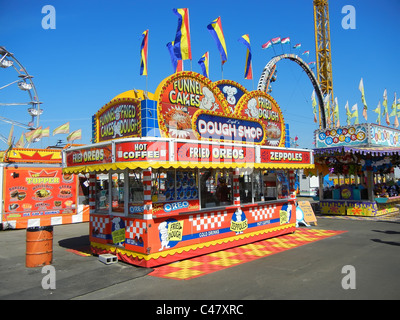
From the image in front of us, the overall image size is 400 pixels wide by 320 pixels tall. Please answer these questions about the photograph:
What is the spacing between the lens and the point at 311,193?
34.4m

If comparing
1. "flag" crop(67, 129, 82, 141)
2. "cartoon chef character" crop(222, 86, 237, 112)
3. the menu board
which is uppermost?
"flag" crop(67, 129, 82, 141)

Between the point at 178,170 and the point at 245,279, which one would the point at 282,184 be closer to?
the point at 178,170

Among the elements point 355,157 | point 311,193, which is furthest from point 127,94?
point 311,193

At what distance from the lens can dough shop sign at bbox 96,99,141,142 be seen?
26.6ft

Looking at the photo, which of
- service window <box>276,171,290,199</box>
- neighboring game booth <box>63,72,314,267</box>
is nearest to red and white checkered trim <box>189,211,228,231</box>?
neighboring game booth <box>63,72,314,267</box>

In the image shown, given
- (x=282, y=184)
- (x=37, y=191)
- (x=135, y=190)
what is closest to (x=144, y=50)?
(x=135, y=190)

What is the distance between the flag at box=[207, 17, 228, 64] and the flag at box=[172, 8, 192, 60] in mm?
1399

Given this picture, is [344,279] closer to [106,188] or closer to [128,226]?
[128,226]

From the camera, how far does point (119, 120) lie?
8703 millimetres

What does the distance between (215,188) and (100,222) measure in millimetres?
3549

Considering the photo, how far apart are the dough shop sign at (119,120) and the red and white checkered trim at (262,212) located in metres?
4.78

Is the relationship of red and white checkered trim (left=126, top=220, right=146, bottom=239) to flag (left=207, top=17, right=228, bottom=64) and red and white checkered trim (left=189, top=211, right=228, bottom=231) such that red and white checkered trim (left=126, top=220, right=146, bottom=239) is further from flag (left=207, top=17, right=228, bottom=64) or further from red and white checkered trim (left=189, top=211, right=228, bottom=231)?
flag (left=207, top=17, right=228, bottom=64)

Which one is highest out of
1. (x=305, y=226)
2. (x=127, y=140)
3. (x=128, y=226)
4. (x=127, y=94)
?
(x=127, y=94)
